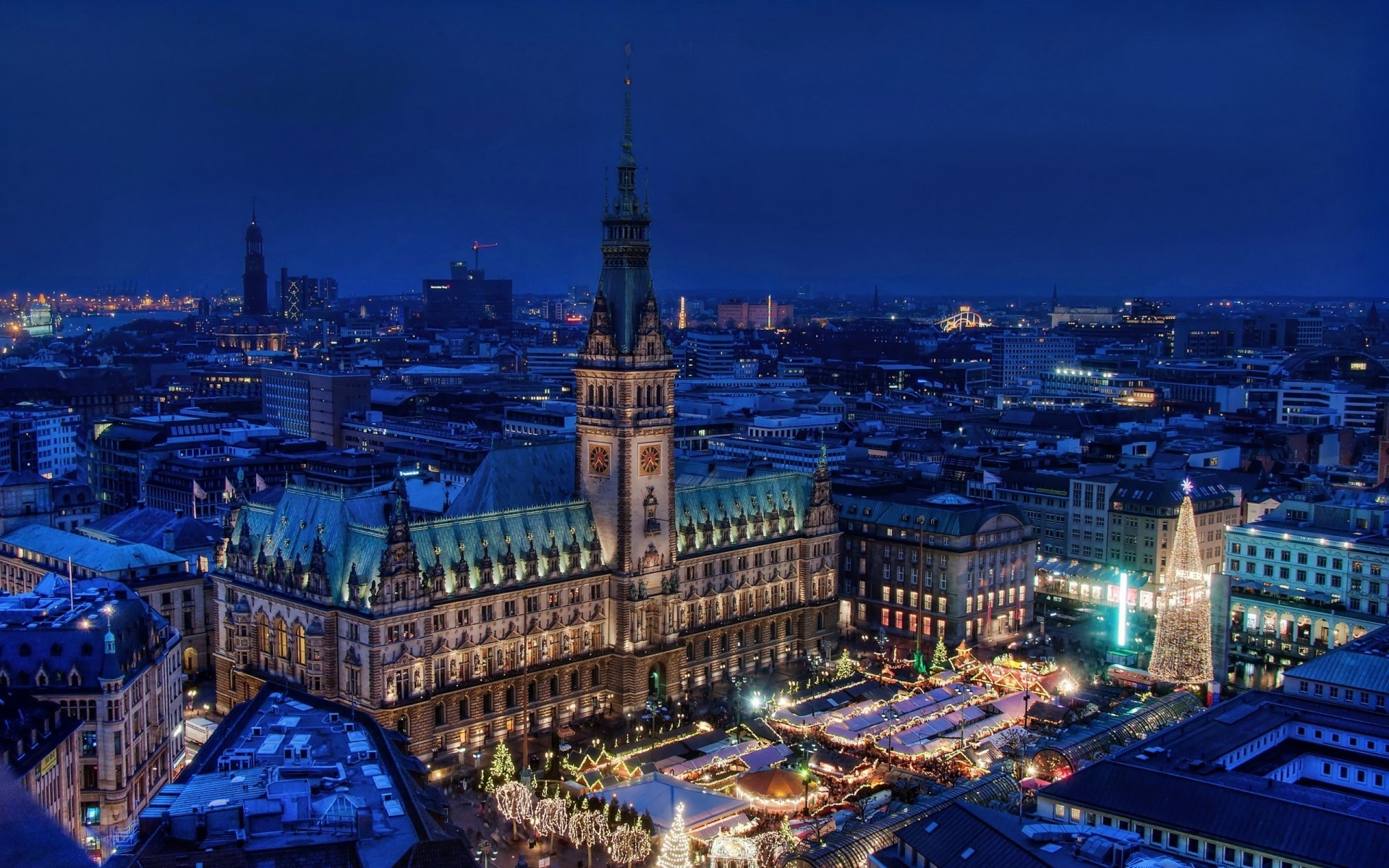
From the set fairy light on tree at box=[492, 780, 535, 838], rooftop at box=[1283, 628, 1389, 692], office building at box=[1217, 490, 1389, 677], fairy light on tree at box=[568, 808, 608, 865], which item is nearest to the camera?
fairy light on tree at box=[568, 808, 608, 865]

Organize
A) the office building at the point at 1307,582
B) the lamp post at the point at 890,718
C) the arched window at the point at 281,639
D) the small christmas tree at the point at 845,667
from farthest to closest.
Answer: the office building at the point at 1307,582
the small christmas tree at the point at 845,667
the arched window at the point at 281,639
the lamp post at the point at 890,718

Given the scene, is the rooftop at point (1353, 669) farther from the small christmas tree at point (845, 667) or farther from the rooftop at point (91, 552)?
the rooftop at point (91, 552)

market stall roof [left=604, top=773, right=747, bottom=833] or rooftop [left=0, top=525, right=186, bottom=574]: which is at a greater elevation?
rooftop [left=0, top=525, right=186, bottom=574]

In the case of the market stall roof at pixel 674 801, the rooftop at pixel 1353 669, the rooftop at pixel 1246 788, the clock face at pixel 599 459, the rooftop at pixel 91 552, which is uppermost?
the clock face at pixel 599 459

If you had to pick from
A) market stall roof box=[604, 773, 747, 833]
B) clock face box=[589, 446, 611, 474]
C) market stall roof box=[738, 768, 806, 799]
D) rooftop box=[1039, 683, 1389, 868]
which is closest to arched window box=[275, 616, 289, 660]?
clock face box=[589, 446, 611, 474]

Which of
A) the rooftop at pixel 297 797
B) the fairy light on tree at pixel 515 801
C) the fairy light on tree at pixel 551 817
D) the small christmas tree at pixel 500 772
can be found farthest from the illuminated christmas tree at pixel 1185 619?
the rooftop at pixel 297 797

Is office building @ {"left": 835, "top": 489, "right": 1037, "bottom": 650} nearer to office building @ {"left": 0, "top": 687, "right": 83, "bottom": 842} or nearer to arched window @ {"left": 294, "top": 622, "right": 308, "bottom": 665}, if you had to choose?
arched window @ {"left": 294, "top": 622, "right": 308, "bottom": 665}
